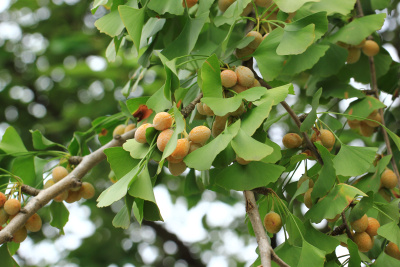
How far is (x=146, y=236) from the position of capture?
2898 mm

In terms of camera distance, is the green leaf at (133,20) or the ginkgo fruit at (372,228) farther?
the ginkgo fruit at (372,228)

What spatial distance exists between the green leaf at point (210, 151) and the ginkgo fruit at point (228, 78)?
0.31ft

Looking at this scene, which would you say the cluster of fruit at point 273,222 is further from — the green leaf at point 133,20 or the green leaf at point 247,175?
the green leaf at point 133,20

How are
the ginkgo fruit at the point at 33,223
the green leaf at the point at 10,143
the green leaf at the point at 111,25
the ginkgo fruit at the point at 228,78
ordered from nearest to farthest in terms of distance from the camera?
the ginkgo fruit at the point at 228,78 → the green leaf at the point at 111,25 → the ginkgo fruit at the point at 33,223 → the green leaf at the point at 10,143

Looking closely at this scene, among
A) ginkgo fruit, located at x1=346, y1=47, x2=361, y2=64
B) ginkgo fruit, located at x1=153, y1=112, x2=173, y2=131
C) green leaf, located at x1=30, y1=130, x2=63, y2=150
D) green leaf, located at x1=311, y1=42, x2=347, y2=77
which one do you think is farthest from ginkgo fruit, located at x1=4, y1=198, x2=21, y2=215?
ginkgo fruit, located at x1=346, y1=47, x2=361, y2=64

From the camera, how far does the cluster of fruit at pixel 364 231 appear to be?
82 centimetres

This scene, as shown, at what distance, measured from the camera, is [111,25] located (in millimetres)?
802

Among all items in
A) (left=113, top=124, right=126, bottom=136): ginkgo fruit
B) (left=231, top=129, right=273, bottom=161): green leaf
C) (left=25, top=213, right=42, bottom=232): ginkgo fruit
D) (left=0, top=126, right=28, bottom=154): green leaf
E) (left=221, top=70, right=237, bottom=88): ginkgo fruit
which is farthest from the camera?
(left=113, top=124, right=126, bottom=136): ginkgo fruit

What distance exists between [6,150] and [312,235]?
2.14 feet

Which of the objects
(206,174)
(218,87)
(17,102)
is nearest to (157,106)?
(218,87)

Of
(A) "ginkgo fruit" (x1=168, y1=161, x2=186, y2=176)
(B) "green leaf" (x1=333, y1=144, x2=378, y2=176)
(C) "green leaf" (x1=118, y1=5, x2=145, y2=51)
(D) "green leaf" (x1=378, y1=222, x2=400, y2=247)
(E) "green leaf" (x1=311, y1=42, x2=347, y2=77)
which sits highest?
(C) "green leaf" (x1=118, y1=5, x2=145, y2=51)

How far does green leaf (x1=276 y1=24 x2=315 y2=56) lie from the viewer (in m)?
0.71

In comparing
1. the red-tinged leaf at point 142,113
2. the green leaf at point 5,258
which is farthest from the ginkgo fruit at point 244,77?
the green leaf at point 5,258

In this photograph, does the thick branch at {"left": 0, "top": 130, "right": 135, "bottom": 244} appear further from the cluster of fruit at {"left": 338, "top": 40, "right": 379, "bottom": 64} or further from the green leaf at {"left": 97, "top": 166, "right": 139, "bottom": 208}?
the cluster of fruit at {"left": 338, "top": 40, "right": 379, "bottom": 64}
